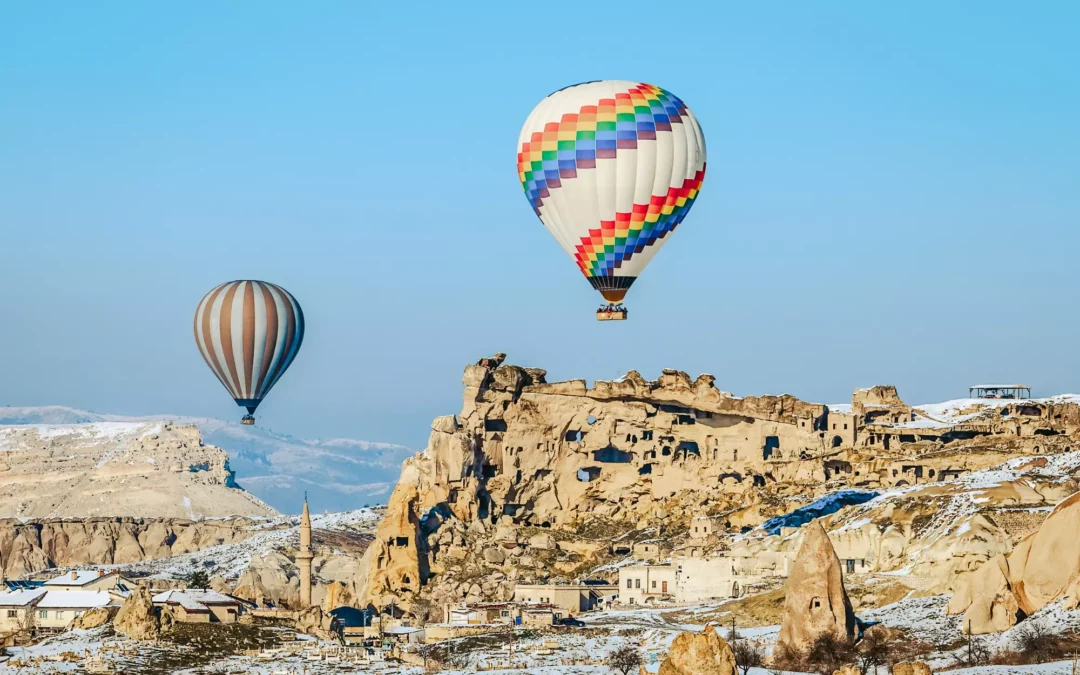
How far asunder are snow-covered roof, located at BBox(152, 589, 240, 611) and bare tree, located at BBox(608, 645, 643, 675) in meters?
26.2

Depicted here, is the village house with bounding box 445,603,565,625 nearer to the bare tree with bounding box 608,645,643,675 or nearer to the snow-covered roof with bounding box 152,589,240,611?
the snow-covered roof with bounding box 152,589,240,611

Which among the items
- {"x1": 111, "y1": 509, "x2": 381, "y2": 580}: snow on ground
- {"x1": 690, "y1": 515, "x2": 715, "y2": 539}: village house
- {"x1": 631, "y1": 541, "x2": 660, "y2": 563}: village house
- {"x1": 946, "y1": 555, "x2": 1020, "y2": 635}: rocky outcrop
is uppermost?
{"x1": 111, "y1": 509, "x2": 381, "y2": 580}: snow on ground

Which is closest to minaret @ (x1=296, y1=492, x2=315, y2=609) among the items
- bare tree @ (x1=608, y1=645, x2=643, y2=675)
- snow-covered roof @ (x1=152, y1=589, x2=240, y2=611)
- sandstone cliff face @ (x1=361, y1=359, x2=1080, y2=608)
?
sandstone cliff face @ (x1=361, y1=359, x2=1080, y2=608)

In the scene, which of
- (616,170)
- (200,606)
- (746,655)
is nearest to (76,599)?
(200,606)

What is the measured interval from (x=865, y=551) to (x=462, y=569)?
92.9 feet

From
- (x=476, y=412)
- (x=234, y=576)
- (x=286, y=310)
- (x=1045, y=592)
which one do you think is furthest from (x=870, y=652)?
(x=234, y=576)

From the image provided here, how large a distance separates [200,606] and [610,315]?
103 ft

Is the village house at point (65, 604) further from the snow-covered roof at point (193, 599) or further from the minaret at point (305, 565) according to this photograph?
the minaret at point (305, 565)

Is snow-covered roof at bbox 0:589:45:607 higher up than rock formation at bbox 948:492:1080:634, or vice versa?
snow-covered roof at bbox 0:589:45:607

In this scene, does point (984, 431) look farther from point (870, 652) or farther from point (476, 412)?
point (870, 652)

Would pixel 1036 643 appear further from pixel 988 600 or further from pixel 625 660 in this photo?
pixel 625 660

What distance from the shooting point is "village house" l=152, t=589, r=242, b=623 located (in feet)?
374

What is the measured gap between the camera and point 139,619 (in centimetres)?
10825

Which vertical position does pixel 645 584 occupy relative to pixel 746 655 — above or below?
above
